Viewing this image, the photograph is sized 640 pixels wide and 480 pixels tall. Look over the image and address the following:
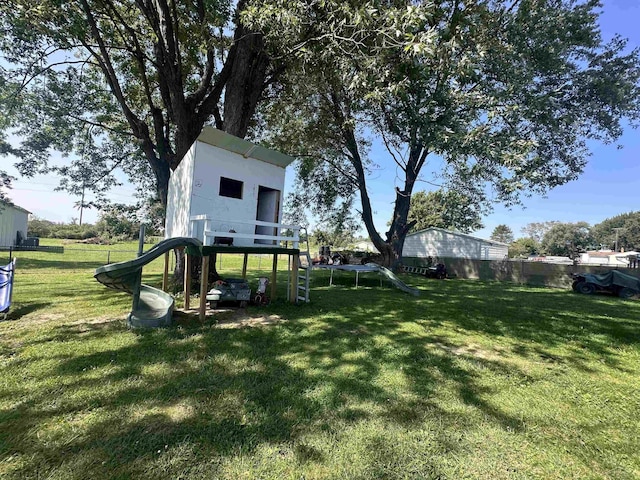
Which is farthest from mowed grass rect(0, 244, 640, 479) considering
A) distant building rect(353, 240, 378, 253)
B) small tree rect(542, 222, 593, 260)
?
small tree rect(542, 222, 593, 260)

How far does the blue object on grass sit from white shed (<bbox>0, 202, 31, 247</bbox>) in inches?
775

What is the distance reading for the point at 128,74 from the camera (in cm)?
1051

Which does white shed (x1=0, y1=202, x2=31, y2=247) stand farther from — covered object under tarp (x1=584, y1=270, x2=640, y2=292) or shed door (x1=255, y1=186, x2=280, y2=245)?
covered object under tarp (x1=584, y1=270, x2=640, y2=292)

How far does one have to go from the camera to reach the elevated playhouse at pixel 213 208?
18.6 feet

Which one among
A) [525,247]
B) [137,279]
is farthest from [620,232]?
[137,279]

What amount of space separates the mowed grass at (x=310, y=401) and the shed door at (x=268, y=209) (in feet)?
10.1

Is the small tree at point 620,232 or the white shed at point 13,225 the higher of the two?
the small tree at point 620,232

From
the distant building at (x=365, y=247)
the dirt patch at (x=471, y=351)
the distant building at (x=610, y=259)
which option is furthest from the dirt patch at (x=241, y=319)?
the distant building at (x=610, y=259)

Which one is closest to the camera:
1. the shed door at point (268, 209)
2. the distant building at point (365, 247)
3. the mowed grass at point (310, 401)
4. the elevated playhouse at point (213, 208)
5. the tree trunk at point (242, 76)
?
the mowed grass at point (310, 401)

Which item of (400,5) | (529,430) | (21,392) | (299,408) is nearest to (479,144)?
(400,5)

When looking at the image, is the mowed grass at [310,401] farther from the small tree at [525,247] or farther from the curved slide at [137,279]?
the small tree at [525,247]

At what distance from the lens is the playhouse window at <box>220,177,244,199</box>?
7.21 metres

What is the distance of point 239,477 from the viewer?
6.63 ft

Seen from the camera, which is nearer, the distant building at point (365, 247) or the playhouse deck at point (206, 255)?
the playhouse deck at point (206, 255)
